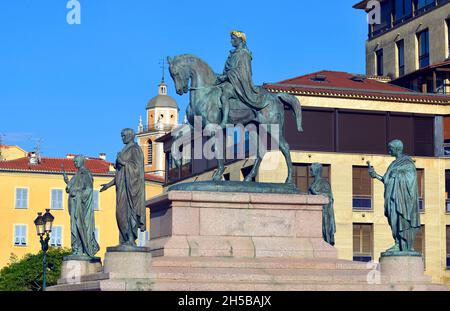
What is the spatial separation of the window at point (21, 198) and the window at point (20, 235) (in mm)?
1744

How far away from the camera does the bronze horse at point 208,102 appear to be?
27.6 meters

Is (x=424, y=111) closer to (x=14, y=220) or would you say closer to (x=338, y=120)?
(x=338, y=120)

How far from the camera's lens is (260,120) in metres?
27.9

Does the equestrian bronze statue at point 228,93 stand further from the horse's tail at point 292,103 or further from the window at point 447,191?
the window at point 447,191

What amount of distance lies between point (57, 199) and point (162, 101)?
307 feet

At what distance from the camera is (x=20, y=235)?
9138 centimetres

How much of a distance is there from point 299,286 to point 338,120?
43.5m

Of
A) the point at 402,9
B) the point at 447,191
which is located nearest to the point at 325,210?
the point at 447,191

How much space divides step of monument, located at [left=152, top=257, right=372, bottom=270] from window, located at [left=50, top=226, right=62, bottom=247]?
221ft

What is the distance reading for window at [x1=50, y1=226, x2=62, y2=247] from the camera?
91.5 m

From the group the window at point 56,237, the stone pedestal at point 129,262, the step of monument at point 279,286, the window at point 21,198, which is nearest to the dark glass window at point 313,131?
the window at point 56,237

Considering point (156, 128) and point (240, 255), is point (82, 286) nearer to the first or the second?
point (240, 255)

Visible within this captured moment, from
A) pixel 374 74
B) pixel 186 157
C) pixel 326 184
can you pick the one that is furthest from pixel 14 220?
pixel 326 184

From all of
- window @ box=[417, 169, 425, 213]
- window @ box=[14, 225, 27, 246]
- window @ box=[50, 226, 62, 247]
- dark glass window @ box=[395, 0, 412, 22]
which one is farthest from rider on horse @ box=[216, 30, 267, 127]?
window @ box=[14, 225, 27, 246]
